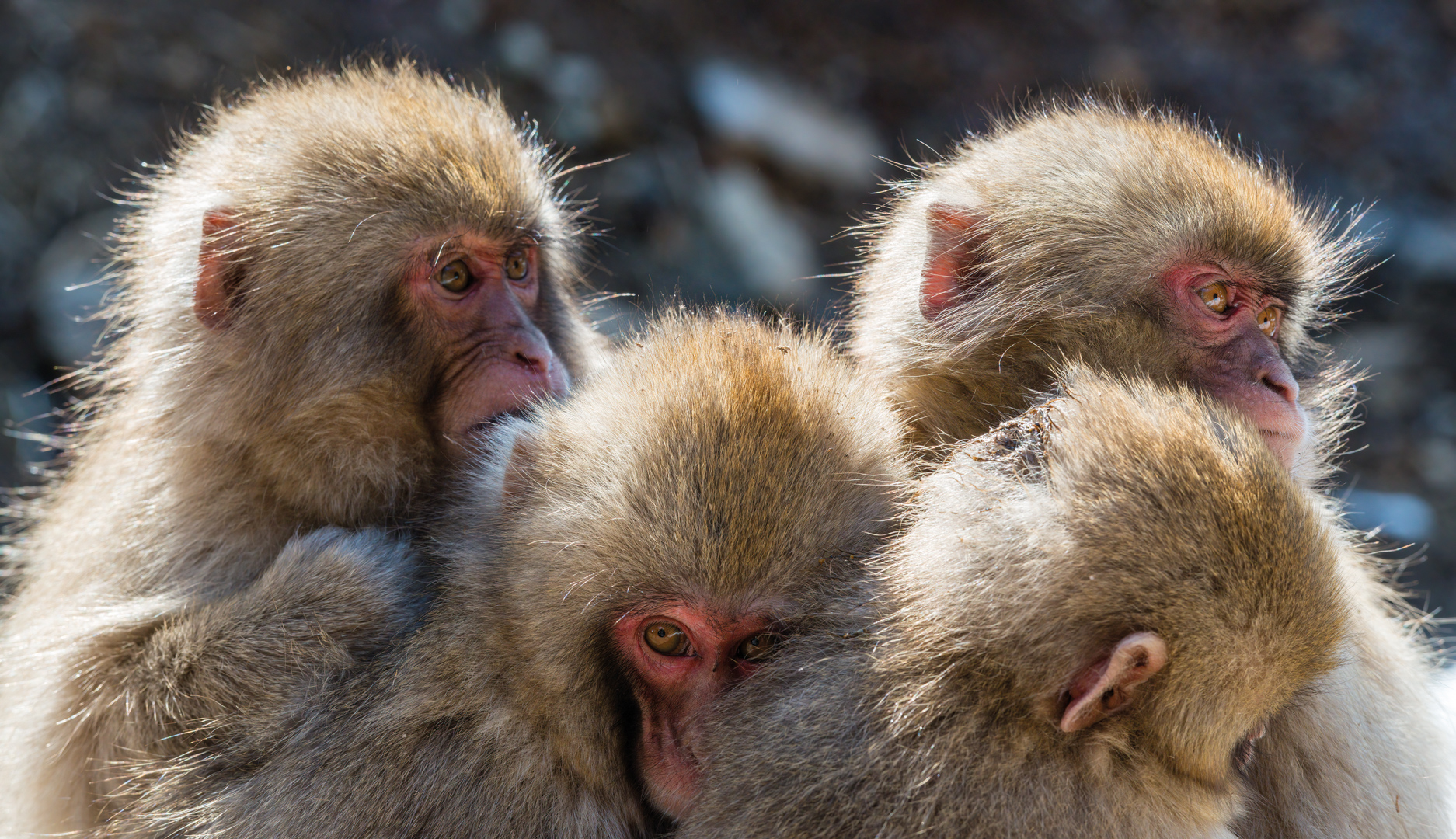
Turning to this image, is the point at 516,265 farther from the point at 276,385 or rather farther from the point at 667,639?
the point at 667,639

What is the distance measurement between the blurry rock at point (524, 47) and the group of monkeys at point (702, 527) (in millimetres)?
3673

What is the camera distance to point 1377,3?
856cm

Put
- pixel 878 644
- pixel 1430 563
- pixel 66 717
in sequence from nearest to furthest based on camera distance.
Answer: pixel 878 644 → pixel 66 717 → pixel 1430 563

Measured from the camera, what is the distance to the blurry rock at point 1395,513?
6430mm

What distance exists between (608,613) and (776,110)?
18.9ft

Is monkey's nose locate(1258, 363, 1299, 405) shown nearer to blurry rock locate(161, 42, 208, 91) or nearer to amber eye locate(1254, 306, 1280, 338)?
amber eye locate(1254, 306, 1280, 338)

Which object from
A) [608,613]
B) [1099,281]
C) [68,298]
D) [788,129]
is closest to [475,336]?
[608,613]

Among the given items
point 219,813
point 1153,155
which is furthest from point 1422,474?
point 219,813

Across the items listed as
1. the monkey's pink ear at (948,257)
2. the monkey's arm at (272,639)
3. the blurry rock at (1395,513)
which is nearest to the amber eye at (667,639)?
the monkey's arm at (272,639)

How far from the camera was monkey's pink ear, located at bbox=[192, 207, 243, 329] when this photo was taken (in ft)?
11.1

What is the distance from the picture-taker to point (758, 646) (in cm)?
251

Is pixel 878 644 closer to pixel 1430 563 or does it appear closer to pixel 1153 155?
pixel 1153 155

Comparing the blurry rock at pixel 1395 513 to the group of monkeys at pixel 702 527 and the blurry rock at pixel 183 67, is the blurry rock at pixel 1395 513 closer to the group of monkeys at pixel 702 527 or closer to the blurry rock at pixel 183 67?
the group of monkeys at pixel 702 527

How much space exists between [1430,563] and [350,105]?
570 cm
